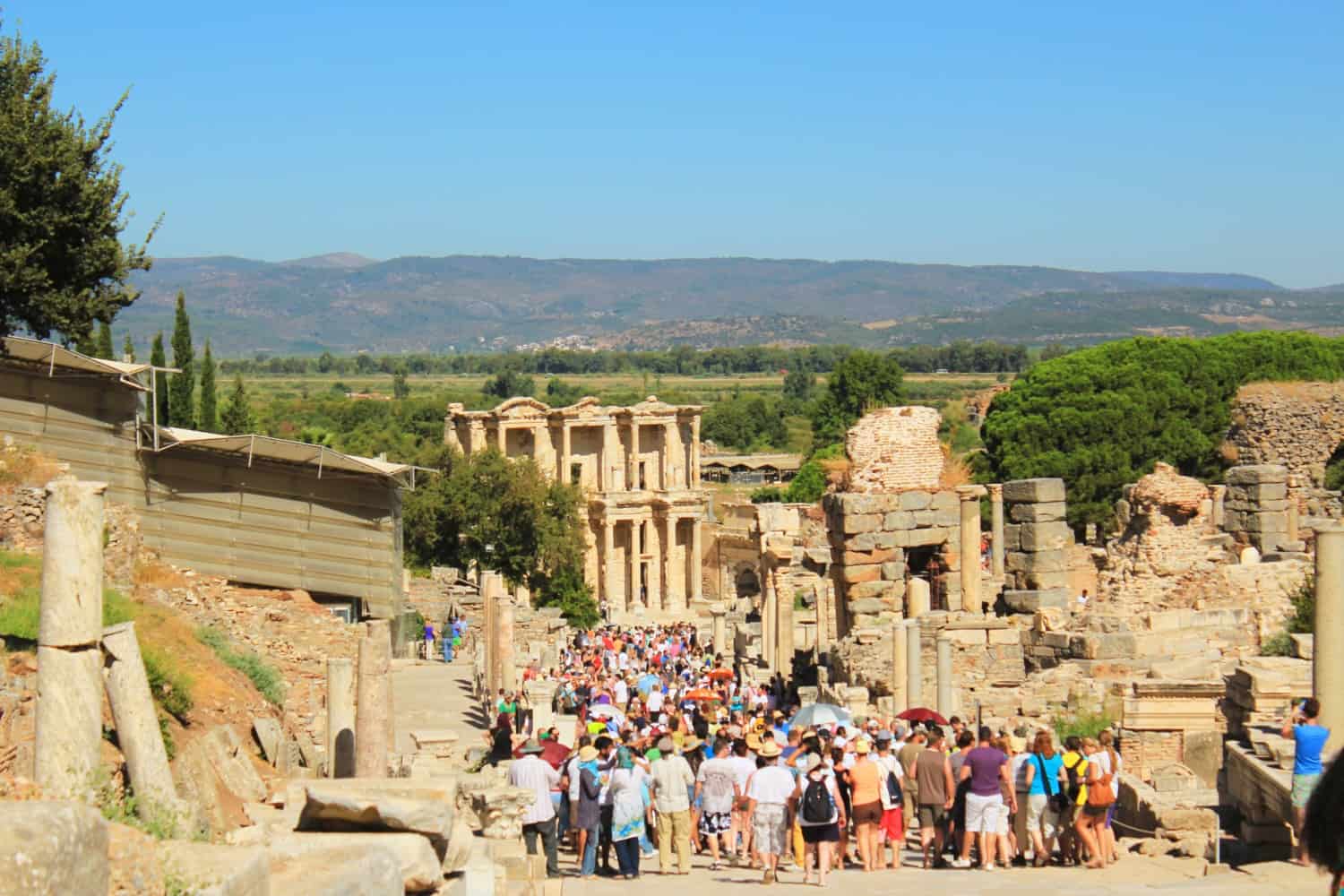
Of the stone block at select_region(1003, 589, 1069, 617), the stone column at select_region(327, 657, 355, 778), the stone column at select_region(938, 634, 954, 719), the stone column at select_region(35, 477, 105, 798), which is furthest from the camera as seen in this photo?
the stone block at select_region(1003, 589, 1069, 617)

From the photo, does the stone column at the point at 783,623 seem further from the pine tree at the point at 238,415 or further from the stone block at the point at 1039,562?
the pine tree at the point at 238,415

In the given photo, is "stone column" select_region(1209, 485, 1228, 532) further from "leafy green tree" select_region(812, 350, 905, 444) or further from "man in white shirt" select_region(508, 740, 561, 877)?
"leafy green tree" select_region(812, 350, 905, 444)

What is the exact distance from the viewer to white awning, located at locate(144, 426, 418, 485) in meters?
21.8

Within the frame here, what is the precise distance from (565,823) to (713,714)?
786 centimetres

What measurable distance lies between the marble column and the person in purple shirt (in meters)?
7.07

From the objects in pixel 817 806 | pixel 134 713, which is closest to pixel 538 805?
pixel 817 806

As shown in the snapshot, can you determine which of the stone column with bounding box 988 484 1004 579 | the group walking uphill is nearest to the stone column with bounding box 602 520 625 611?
the stone column with bounding box 988 484 1004 579

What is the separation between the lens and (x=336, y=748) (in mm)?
15469

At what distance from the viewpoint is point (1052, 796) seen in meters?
13.5

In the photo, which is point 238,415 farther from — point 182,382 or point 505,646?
point 505,646

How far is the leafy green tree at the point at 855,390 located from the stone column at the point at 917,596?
78.8 m

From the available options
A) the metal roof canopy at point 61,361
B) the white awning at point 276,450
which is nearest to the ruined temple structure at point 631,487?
the white awning at point 276,450

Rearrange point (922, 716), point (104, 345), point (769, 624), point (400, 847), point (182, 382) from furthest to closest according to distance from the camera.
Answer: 1. point (182, 382)
2. point (104, 345)
3. point (769, 624)
4. point (922, 716)
5. point (400, 847)

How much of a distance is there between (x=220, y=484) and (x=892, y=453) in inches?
333
